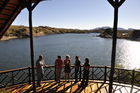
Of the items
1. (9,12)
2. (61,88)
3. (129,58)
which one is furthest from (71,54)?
(9,12)

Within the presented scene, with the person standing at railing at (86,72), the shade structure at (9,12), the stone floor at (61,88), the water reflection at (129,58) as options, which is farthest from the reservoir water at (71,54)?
the shade structure at (9,12)

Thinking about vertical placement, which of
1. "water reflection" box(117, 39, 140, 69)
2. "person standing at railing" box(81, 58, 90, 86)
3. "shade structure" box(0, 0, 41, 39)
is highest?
"shade structure" box(0, 0, 41, 39)

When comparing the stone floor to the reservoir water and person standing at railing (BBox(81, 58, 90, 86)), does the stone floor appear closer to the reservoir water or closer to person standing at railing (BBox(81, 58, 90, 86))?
person standing at railing (BBox(81, 58, 90, 86))

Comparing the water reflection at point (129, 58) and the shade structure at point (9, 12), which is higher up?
the shade structure at point (9, 12)

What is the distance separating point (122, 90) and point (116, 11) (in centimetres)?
502

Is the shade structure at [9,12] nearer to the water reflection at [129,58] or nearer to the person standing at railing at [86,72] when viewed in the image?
the person standing at railing at [86,72]

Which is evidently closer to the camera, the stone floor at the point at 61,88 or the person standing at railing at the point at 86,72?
the stone floor at the point at 61,88

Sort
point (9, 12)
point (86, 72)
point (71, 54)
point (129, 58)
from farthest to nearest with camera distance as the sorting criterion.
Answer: point (71, 54) → point (129, 58) → point (86, 72) → point (9, 12)

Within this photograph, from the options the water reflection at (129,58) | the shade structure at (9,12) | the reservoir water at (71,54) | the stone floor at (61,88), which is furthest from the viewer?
the reservoir water at (71,54)

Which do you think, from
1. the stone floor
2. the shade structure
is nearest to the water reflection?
the stone floor

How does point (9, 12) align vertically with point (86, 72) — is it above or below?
above

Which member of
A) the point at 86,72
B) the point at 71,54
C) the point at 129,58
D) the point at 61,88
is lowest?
the point at 129,58

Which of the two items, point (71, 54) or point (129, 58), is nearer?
point (129, 58)

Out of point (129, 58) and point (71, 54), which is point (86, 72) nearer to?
point (71, 54)
